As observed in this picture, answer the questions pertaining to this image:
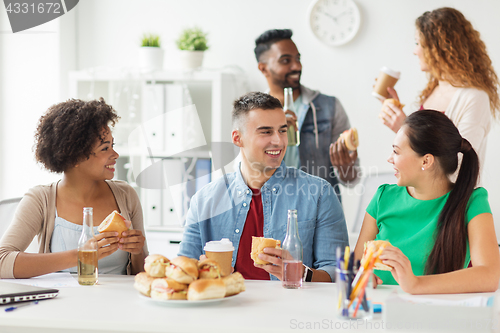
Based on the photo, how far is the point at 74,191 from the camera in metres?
1.77

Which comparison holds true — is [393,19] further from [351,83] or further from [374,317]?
[374,317]

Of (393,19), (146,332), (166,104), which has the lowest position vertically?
(146,332)

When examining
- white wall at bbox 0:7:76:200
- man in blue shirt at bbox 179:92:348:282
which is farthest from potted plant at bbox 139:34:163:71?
man in blue shirt at bbox 179:92:348:282

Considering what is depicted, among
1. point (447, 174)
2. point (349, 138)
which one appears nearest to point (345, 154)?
point (349, 138)

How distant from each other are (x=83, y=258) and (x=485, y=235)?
3.66 feet

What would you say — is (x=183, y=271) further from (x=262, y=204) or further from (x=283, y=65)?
(x=283, y=65)

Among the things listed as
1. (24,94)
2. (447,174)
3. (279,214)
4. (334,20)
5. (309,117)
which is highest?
(334,20)

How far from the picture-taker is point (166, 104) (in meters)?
3.14

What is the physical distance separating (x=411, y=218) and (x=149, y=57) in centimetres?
214

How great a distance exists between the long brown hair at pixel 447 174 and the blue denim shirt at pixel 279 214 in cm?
Answer: 37

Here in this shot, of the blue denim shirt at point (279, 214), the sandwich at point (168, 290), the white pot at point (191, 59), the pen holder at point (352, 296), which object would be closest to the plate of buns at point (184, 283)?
the sandwich at point (168, 290)

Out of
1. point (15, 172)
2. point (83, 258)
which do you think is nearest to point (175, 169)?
point (15, 172)

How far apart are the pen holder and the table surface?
2 cm

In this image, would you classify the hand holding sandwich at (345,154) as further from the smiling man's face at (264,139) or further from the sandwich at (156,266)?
the sandwich at (156,266)
